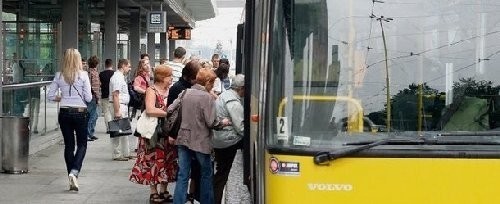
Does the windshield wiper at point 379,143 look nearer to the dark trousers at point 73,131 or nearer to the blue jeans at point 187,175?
the blue jeans at point 187,175

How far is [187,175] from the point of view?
8.52 meters

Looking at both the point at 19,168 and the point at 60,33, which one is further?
the point at 60,33

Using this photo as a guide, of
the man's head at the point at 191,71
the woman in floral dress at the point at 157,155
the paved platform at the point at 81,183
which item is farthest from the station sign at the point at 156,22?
the man's head at the point at 191,71

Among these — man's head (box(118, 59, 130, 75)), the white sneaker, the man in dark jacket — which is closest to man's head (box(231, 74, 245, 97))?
the man in dark jacket

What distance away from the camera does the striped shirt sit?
10.0 meters

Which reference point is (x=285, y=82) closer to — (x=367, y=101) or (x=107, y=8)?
(x=367, y=101)

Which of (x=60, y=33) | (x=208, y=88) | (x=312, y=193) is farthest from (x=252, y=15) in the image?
(x=60, y=33)

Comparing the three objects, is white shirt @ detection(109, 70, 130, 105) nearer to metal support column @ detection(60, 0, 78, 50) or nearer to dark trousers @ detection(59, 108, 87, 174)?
dark trousers @ detection(59, 108, 87, 174)

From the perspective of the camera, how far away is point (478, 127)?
555cm

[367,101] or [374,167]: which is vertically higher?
[367,101]

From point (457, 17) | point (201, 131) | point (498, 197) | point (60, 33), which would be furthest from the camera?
point (60, 33)

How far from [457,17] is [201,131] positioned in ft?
10.6

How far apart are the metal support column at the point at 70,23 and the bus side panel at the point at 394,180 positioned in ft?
63.3

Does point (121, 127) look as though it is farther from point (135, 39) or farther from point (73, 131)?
point (135, 39)
